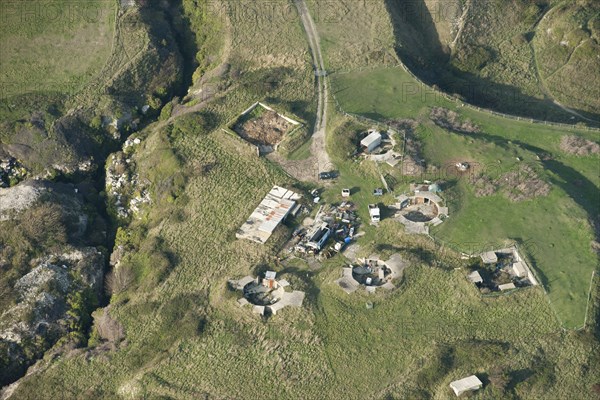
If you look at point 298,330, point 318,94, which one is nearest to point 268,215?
point 298,330

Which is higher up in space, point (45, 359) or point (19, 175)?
point (19, 175)

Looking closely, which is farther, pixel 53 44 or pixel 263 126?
pixel 53 44

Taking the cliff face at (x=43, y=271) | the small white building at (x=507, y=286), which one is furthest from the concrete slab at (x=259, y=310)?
the small white building at (x=507, y=286)

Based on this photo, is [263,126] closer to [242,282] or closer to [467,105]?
[242,282]

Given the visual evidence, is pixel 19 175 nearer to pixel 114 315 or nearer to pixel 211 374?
pixel 114 315

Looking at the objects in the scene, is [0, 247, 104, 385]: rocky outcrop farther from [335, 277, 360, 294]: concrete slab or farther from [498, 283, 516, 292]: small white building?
[498, 283, 516, 292]: small white building

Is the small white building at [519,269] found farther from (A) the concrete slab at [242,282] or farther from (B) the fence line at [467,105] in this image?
(A) the concrete slab at [242,282]

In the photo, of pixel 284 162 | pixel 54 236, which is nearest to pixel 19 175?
pixel 54 236
